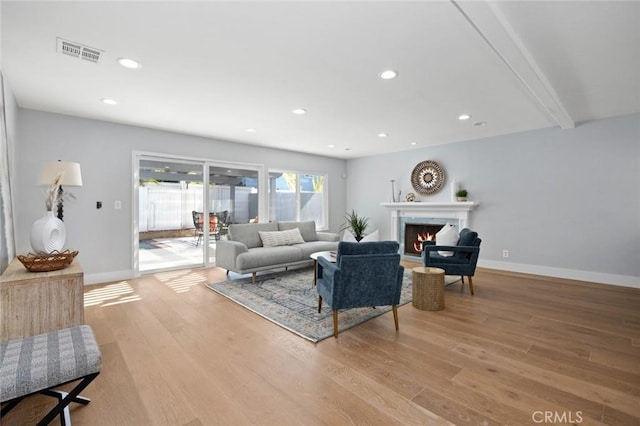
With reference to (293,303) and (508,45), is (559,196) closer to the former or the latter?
(508,45)

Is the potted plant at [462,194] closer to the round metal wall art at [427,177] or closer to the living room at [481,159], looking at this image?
the living room at [481,159]

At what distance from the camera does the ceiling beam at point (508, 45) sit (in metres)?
1.89

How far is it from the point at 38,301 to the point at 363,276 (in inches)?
95.1

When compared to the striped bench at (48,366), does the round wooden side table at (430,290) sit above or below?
below

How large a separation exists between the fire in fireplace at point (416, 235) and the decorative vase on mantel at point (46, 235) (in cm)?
599

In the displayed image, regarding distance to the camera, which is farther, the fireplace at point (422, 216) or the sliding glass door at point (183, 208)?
the fireplace at point (422, 216)

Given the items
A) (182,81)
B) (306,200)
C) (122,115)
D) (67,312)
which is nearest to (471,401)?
(67,312)

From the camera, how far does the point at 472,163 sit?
18.9 feet

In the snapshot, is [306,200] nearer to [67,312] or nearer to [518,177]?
[518,177]

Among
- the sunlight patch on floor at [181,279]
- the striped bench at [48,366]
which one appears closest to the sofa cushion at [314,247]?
the sunlight patch on floor at [181,279]

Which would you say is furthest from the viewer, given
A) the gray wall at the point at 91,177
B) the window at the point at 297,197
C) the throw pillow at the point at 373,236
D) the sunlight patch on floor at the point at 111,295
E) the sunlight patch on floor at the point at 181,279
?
the throw pillow at the point at 373,236

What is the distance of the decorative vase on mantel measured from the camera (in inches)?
89.8

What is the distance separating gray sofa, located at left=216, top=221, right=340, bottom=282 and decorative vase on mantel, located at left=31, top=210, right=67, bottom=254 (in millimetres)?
2171

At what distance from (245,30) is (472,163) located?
5.10 metres
